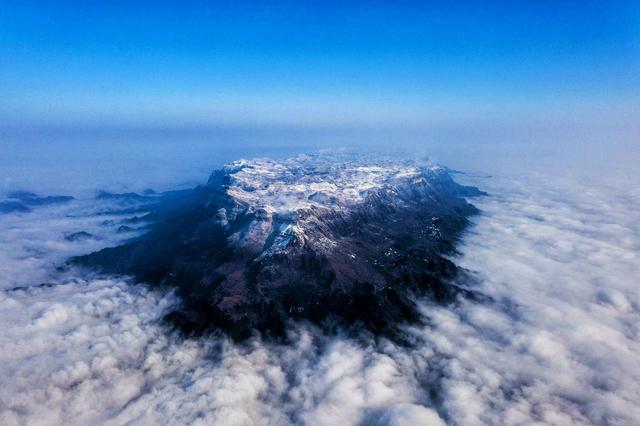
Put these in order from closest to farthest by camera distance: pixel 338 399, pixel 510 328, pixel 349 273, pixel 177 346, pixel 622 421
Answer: pixel 622 421 < pixel 338 399 < pixel 177 346 < pixel 510 328 < pixel 349 273

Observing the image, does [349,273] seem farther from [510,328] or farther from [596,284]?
[596,284]

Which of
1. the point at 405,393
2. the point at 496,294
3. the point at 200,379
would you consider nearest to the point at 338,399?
the point at 405,393

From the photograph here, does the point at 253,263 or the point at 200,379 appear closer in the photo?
the point at 200,379

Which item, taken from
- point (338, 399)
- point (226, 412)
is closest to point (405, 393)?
point (338, 399)

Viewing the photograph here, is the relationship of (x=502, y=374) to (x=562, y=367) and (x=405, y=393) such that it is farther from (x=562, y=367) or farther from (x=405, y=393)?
(x=405, y=393)

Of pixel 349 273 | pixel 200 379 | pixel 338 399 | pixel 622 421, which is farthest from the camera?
pixel 349 273

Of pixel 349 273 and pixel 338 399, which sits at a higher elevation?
pixel 349 273

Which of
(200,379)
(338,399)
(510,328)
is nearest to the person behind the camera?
(338,399)

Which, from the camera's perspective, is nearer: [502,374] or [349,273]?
[502,374]

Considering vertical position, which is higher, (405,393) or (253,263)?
(253,263)
